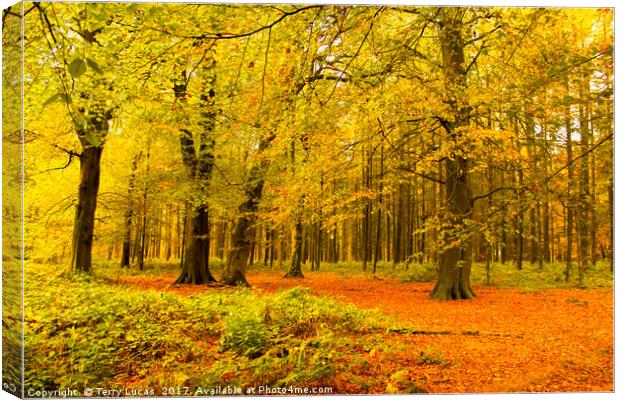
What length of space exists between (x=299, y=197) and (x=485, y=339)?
2.97 meters

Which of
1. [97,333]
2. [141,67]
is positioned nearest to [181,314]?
[97,333]

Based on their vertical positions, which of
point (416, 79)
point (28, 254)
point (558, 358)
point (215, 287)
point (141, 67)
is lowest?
point (558, 358)

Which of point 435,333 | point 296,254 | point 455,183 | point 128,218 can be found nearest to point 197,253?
point 128,218

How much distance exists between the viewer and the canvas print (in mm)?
3576

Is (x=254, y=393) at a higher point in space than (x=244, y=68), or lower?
lower

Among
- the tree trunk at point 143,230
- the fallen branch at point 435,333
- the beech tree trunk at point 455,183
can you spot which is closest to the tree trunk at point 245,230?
the tree trunk at point 143,230

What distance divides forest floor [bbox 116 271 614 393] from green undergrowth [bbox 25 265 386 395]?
289 millimetres

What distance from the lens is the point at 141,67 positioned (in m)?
3.83

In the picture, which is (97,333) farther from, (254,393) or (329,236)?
(329,236)

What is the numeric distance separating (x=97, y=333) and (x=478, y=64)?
5.71 meters

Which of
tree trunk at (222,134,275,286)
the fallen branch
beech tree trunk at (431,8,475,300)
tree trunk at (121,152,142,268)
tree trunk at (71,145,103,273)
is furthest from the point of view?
beech tree trunk at (431,8,475,300)

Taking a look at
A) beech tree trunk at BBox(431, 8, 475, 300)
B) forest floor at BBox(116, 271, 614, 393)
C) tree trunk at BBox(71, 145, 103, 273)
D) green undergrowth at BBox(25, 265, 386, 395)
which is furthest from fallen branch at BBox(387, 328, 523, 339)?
tree trunk at BBox(71, 145, 103, 273)

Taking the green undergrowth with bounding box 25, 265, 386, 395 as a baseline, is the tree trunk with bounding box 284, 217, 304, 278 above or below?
above

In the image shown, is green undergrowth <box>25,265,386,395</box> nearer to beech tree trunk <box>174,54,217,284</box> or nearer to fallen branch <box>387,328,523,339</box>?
fallen branch <box>387,328,523,339</box>
